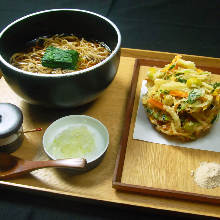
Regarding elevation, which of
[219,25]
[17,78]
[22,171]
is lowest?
[219,25]

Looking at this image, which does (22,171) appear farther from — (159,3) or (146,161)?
(159,3)

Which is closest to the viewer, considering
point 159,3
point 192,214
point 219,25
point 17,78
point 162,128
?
point 192,214

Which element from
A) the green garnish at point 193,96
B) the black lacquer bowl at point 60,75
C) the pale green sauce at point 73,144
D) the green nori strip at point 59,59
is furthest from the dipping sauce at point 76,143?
the green garnish at point 193,96

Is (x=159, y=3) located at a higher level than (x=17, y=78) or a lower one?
lower

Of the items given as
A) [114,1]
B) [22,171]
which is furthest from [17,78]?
[114,1]

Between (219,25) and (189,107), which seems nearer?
(189,107)
